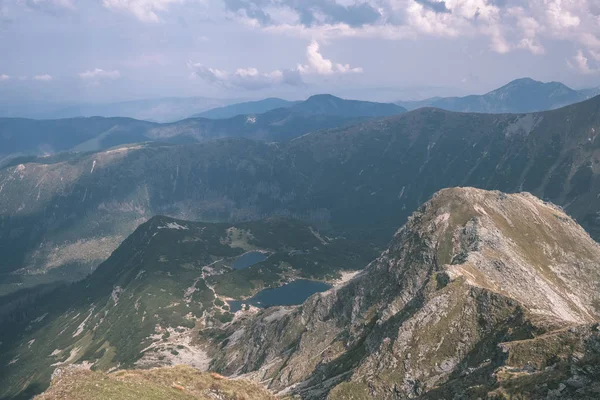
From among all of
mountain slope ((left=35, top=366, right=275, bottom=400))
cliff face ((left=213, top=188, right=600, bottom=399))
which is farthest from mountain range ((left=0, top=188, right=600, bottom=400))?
mountain slope ((left=35, top=366, right=275, bottom=400))

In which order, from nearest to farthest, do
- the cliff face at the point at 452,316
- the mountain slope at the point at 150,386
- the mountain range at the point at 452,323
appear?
the mountain slope at the point at 150,386
the mountain range at the point at 452,323
the cliff face at the point at 452,316

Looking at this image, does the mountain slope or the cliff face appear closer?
the mountain slope

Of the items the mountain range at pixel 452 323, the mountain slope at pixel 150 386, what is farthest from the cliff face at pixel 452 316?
the mountain slope at pixel 150 386

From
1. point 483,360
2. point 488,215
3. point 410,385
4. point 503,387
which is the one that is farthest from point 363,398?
point 488,215

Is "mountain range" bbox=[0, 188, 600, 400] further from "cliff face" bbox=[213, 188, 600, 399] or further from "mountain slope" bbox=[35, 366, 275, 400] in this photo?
"mountain slope" bbox=[35, 366, 275, 400]

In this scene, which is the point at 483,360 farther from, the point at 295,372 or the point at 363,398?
the point at 295,372

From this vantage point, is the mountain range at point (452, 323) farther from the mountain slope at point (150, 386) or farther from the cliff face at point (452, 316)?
the mountain slope at point (150, 386)

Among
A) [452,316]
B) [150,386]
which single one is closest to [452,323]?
[452,316]

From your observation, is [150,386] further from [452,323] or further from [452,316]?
[452,316]

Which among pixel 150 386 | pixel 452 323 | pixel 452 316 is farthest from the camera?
pixel 452 316
